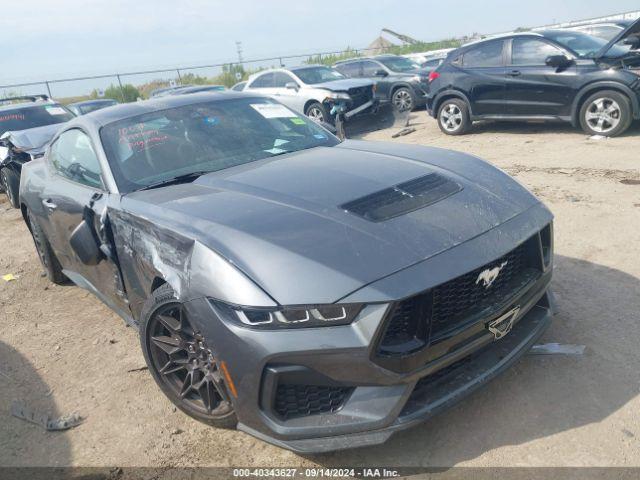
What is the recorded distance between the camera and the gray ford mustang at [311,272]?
6.90ft

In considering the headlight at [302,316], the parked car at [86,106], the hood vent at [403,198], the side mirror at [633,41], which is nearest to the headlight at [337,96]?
the side mirror at [633,41]

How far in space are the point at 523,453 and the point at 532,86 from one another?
753 centimetres

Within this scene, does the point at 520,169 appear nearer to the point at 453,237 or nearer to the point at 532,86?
the point at 532,86

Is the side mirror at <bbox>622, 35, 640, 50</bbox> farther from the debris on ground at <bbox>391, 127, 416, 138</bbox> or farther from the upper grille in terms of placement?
A: the upper grille

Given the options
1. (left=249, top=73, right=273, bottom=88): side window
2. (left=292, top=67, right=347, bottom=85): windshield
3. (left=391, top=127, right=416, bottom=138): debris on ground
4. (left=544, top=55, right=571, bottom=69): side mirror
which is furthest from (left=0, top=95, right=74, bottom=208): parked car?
(left=544, top=55, right=571, bottom=69): side mirror

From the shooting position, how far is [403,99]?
45.2 ft

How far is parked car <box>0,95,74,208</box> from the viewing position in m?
8.02

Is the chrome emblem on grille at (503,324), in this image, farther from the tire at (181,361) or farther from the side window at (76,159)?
the side window at (76,159)

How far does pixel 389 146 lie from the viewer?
3660mm

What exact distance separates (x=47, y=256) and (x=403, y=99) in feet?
35.2

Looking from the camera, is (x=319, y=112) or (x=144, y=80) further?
(x=144, y=80)

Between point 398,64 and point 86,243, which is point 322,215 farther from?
point 398,64

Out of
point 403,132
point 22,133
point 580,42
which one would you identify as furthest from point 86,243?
point 403,132

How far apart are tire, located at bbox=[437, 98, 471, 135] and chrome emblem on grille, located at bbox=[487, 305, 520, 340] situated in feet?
25.6
